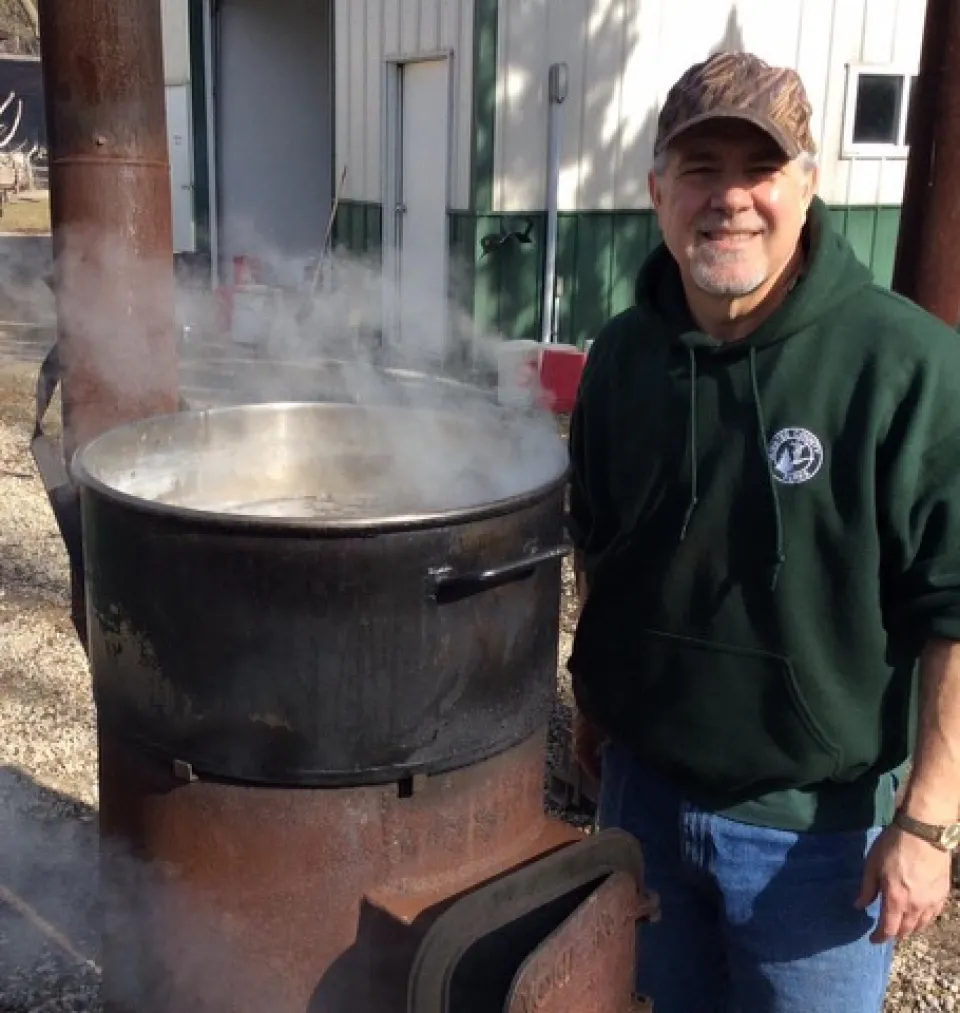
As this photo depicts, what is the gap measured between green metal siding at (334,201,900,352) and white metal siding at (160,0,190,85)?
5111 mm

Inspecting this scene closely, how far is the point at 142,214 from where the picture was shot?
2291 millimetres

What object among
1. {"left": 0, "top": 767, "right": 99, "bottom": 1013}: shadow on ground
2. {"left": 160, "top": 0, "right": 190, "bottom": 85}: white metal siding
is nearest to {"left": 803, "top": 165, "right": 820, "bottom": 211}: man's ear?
{"left": 0, "top": 767, "right": 99, "bottom": 1013}: shadow on ground

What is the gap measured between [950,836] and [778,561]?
45 centimetres

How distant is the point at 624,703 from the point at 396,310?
701 centimetres

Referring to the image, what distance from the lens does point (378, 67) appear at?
29.2 feet

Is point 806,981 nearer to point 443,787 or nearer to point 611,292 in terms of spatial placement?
point 443,787

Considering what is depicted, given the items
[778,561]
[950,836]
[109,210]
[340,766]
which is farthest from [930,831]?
[109,210]

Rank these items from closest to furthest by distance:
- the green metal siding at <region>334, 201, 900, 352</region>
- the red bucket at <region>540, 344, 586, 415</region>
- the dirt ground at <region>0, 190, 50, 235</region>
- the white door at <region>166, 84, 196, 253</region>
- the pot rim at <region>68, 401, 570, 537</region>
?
the pot rim at <region>68, 401, 570, 537</region>, the red bucket at <region>540, 344, 586, 415</region>, the green metal siding at <region>334, 201, 900, 352</region>, the white door at <region>166, 84, 196, 253</region>, the dirt ground at <region>0, 190, 50, 235</region>

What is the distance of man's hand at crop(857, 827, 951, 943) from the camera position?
5.38ft

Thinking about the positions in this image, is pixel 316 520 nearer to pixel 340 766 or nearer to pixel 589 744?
pixel 340 766

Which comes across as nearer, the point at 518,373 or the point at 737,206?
the point at 737,206

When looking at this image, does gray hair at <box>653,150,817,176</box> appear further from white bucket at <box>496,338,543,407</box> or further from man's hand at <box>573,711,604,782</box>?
white bucket at <box>496,338,543,407</box>

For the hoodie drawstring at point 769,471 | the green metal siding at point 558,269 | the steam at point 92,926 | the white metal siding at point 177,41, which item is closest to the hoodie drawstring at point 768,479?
the hoodie drawstring at point 769,471

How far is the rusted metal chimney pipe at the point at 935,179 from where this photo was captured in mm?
2598
